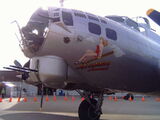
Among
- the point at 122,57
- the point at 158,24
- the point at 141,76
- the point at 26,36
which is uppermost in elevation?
the point at 158,24

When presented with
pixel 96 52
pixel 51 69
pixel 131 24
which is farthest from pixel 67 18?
pixel 131 24

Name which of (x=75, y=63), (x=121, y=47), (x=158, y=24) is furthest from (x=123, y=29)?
(x=75, y=63)

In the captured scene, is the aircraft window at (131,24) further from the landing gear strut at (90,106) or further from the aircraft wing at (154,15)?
the landing gear strut at (90,106)

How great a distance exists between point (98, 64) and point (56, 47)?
130 cm

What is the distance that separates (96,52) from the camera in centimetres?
704

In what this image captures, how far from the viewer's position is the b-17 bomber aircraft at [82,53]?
665 cm

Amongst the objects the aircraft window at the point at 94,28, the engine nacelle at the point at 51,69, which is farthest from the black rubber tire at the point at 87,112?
the aircraft window at the point at 94,28

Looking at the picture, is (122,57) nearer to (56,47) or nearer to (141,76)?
(141,76)

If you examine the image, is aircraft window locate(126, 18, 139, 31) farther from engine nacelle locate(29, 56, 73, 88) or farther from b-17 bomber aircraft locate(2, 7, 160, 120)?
engine nacelle locate(29, 56, 73, 88)

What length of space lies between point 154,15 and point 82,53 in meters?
3.13

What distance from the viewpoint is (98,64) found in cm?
715

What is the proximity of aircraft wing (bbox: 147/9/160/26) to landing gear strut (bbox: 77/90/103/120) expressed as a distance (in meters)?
3.12

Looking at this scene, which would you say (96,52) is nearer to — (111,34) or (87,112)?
(111,34)

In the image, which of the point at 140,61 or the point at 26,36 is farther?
the point at 140,61
